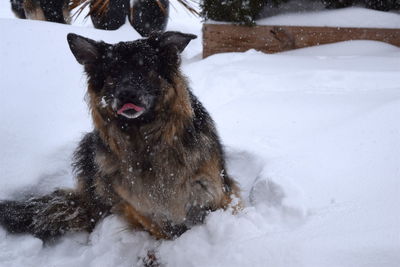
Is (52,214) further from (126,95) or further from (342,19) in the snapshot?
(342,19)

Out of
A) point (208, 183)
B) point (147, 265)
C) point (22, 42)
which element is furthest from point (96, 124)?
point (22, 42)

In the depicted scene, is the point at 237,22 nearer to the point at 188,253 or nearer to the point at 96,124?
the point at 96,124

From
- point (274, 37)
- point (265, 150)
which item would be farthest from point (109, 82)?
point (274, 37)

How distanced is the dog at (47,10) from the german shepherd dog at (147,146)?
4.71 metres

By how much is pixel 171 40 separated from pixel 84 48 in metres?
0.57

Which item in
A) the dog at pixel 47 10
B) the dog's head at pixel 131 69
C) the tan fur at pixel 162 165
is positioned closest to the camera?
the dog's head at pixel 131 69

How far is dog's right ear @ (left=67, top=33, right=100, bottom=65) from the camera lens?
233 cm

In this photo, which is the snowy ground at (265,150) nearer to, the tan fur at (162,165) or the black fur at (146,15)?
the tan fur at (162,165)

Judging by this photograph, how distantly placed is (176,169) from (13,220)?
1.53 m

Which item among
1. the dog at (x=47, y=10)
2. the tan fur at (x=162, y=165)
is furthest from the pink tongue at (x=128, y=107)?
the dog at (x=47, y=10)

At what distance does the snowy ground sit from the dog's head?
1026 millimetres

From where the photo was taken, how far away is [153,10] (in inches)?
272

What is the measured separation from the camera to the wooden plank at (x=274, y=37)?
564 centimetres

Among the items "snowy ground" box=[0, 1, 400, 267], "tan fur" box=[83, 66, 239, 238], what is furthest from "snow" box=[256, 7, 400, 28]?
"tan fur" box=[83, 66, 239, 238]
